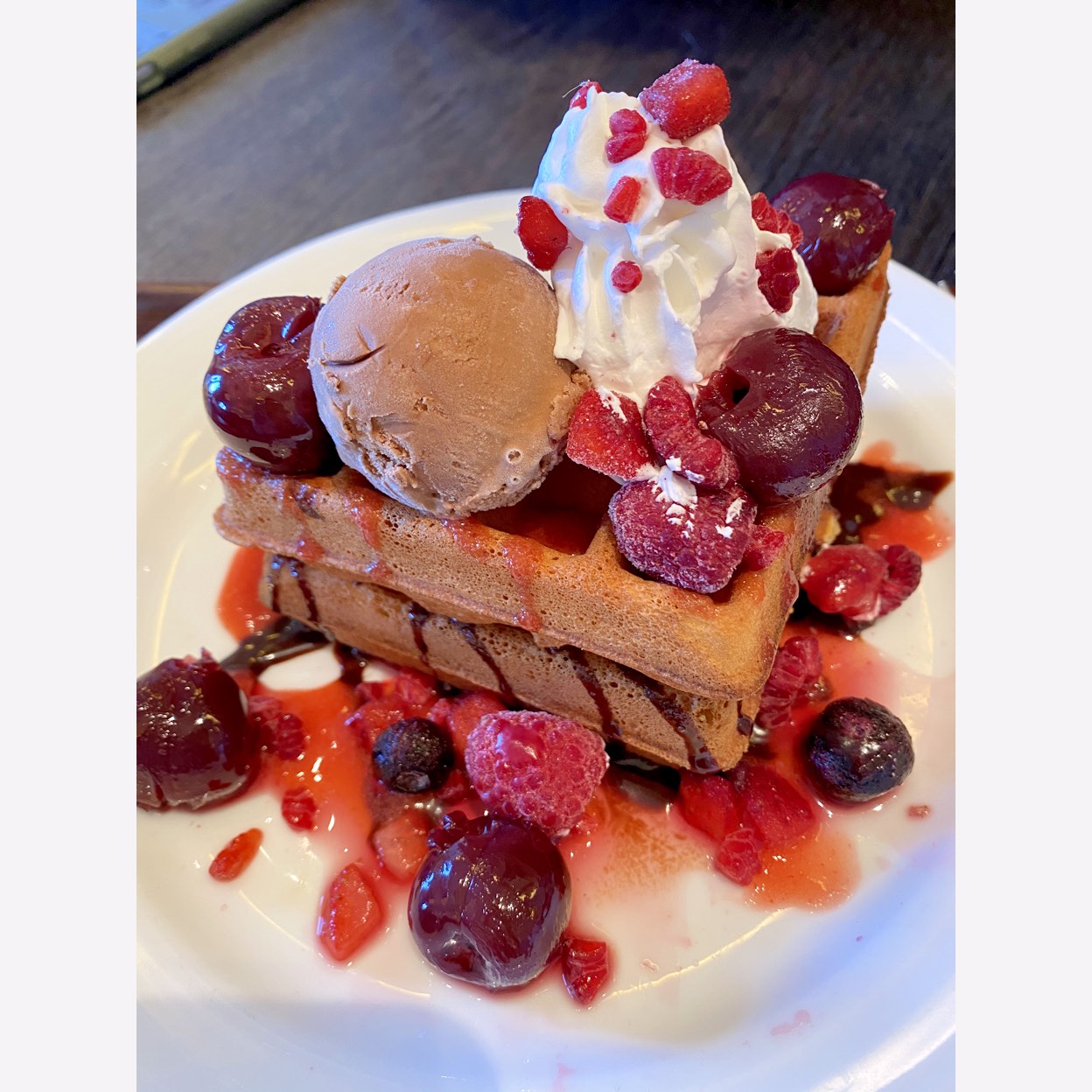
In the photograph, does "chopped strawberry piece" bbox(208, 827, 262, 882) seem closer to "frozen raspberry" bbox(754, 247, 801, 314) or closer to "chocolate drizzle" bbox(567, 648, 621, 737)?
"chocolate drizzle" bbox(567, 648, 621, 737)

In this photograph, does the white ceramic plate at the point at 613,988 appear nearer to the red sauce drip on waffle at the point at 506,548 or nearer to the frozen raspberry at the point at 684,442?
the red sauce drip on waffle at the point at 506,548

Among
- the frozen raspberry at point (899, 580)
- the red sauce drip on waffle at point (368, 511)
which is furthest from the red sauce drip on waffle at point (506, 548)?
the frozen raspberry at point (899, 580)

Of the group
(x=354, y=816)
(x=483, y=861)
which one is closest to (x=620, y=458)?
(x=483, y=861)

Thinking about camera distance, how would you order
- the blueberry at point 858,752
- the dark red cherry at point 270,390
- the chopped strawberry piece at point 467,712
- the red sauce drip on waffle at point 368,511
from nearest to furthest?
the dark red cherry at point 270,390 → the red sauce drip on waffle at point 368,511 → the blueberry at point 858,752 → the chopped strawberry piece at point 467,712

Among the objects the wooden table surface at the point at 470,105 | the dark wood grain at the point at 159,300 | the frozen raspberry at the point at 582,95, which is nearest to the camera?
the frozen raspberry at the point at 582,95

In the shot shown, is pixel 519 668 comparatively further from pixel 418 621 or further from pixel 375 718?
pixel 375 718

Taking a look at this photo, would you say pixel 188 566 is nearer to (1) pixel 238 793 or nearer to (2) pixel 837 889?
(1) pixel 238 793

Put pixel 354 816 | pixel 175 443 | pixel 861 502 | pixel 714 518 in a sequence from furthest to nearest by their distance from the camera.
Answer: pixel 175 443 < pixel 861 502 < pixel 354 816 < pixel 714 518
